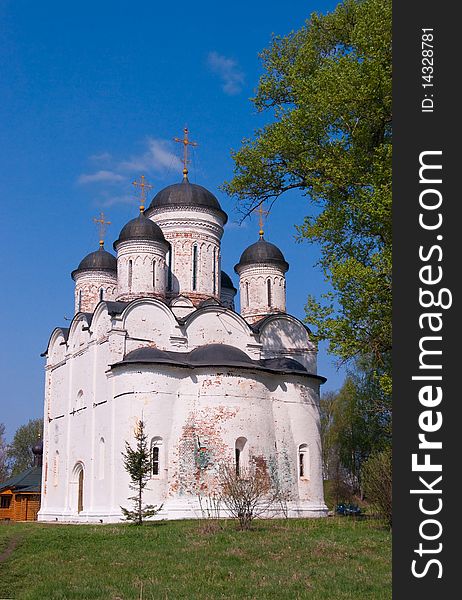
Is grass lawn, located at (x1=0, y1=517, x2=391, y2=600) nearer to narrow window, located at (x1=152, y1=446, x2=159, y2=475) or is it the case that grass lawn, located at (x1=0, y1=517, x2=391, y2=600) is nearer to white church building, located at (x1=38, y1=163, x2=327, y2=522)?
narrow window, located at (x1=152, y1=446, x2=159, y2=475)

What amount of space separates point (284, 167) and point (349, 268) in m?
3.86

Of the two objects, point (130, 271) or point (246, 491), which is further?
point (130, 271)

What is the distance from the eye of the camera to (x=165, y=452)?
72.2ft

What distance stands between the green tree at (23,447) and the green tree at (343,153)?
45.0 metres

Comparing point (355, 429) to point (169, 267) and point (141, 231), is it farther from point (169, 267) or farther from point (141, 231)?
point (141, 231)

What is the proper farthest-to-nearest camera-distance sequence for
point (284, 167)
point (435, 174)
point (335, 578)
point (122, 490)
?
1. point (122, 490)
2. point (284, 167)
3. point (335, 578)
4. point (435, 174)

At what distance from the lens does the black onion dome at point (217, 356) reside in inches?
899

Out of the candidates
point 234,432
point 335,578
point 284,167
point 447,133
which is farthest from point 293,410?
point 447,133

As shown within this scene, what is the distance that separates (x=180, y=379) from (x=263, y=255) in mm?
8399

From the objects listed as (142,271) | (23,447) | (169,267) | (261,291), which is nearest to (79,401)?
(142,271)

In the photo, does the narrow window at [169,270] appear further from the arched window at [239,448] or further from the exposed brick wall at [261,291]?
the arched window at [239,448]

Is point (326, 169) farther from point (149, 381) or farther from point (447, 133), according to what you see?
point (149, 381)

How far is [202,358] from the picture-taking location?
75.7ft

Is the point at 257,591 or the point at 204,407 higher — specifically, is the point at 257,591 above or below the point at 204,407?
below
